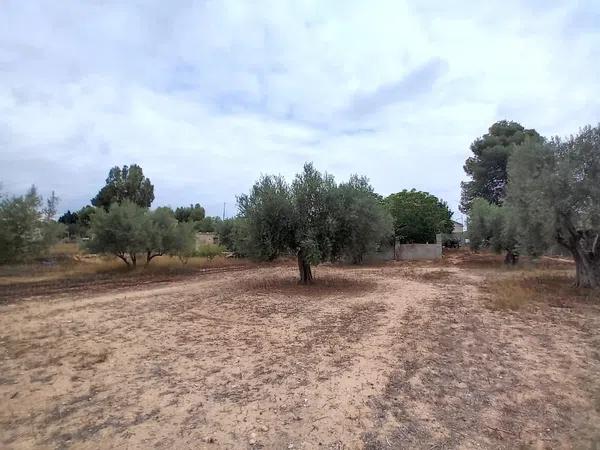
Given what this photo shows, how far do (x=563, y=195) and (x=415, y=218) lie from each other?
783 inches

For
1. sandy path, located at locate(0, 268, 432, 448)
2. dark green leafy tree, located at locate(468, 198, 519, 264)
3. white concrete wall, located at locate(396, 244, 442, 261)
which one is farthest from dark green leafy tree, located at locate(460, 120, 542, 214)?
sandy path, located at locate(0, 268, 432, 448)

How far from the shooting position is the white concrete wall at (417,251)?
3170cm

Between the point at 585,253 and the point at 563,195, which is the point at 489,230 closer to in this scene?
the point at 585,253

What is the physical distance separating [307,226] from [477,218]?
17288 millimetres

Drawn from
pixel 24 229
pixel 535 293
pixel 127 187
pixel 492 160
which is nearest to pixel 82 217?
pixel 127 187

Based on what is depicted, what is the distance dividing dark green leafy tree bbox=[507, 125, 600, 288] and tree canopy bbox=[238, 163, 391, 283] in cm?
509

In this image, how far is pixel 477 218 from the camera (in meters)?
27.4

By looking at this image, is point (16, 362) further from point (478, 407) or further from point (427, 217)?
point (427, 217)

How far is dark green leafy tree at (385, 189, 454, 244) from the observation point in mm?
32719

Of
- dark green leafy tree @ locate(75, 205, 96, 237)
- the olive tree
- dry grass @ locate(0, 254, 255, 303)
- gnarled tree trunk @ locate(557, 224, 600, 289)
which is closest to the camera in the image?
gnarled tree trunk @ locate(557, 224, 600, 289)

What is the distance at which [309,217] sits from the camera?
14.9 m

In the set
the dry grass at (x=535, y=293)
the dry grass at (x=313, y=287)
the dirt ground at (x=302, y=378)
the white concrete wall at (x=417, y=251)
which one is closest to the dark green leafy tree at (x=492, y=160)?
the white concrete wall at (x=417, y=251)

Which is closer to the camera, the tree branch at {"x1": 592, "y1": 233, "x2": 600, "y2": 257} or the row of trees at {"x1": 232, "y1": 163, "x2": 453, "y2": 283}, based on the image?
the tree branch at {"x1": 592, "y1": 233, "x2": 600, "y2": 257}

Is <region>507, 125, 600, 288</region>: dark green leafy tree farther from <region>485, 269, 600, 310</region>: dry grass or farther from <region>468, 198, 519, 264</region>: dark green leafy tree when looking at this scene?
<region>468, 198, 519, 264</region>: dark green leafy tree
